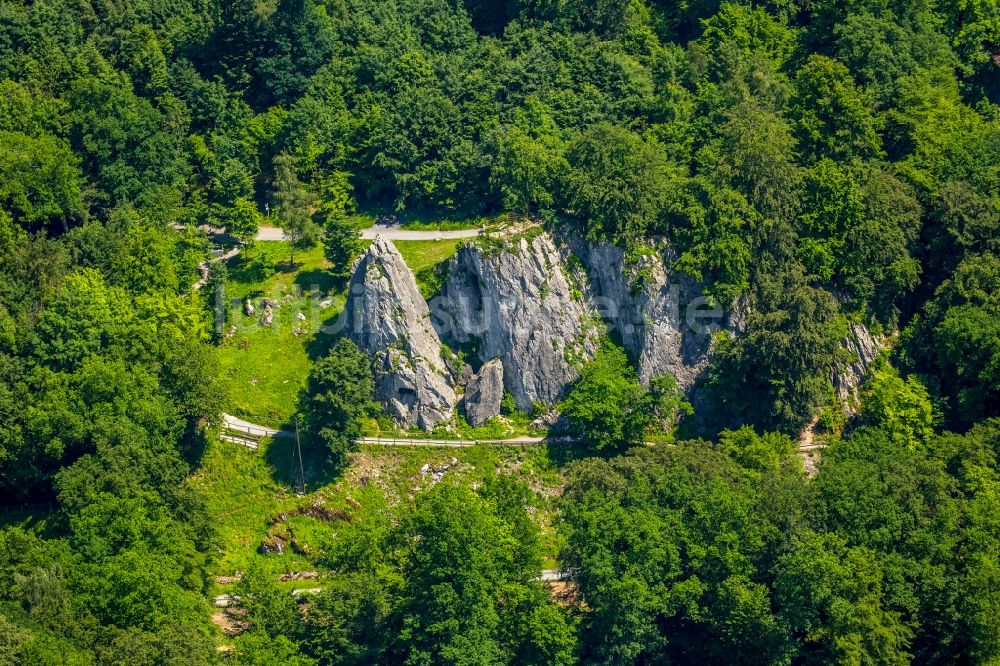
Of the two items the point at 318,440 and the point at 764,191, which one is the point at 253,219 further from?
the point at 764,191

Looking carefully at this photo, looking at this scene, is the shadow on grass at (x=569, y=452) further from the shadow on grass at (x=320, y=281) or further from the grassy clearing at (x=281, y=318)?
the shadow on grass at (x=320, y=281)

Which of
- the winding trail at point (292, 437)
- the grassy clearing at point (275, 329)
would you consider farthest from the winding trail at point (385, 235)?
the winding trail at point (292, 437)

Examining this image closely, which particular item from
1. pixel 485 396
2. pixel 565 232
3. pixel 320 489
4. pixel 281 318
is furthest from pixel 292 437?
pixel 565 232

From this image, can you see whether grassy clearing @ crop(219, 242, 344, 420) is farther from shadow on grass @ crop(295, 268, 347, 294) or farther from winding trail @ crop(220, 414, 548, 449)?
winding trail @ crop(220, 414, 548, 449)

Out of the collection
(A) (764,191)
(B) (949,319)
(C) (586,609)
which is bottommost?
(C) (586,609)

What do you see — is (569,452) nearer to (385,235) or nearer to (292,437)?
(292,437)

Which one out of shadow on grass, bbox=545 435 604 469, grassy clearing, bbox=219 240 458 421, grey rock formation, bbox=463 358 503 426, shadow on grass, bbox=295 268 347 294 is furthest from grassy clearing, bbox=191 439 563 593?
shadow on grass, bbox=295 268 347 294

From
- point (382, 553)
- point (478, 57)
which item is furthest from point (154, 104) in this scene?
point (382, 553)
